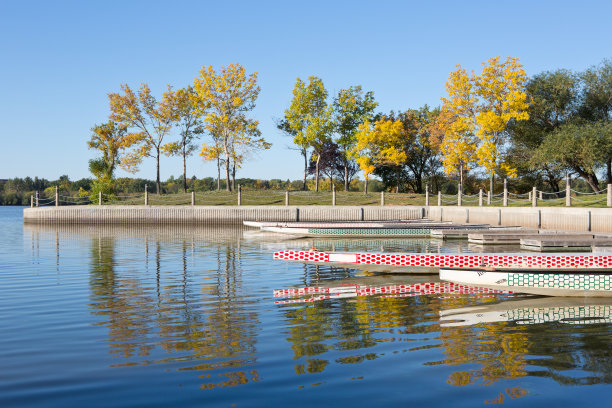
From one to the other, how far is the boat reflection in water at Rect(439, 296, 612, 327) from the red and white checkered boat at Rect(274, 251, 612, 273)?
0.96 metres

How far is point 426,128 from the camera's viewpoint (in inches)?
2238

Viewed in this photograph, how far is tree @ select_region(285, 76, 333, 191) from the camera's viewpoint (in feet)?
169

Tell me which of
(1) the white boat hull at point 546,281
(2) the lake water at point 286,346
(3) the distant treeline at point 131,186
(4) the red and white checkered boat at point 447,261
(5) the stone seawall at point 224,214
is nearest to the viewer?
(2) the lake water at point 286,346

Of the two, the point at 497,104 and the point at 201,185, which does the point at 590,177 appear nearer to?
the point at 497,104

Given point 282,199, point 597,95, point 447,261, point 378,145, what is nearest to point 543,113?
point 597,95

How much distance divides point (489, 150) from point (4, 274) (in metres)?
36.4

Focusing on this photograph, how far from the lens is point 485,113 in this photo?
144ft

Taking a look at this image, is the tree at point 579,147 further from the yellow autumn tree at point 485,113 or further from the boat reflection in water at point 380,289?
the boat reflection in water at point 380,289

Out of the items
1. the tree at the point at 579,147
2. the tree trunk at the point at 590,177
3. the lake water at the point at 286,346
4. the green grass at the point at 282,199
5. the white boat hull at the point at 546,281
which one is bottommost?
the lake water at the point at 286,346

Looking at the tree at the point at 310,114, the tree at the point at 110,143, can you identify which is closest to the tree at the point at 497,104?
the tree at the point at 310,114

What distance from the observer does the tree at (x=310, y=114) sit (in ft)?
169

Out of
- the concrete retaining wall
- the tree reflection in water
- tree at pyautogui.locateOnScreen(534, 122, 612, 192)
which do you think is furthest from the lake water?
tree at pyautogui.locateOnScreen(534, 122, 612, 192)

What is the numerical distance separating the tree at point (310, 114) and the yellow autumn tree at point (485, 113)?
435 inches

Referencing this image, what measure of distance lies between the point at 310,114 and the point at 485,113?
16217mm
